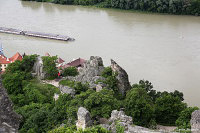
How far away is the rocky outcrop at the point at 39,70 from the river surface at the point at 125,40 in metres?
4.78

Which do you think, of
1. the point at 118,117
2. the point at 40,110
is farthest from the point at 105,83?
the point at 118,117

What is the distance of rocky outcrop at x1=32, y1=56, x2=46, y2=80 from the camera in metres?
18.5

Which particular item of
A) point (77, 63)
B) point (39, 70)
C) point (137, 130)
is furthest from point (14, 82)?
point (137, 130)

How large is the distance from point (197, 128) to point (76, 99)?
5.23 metres

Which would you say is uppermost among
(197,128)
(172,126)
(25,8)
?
(25,8)

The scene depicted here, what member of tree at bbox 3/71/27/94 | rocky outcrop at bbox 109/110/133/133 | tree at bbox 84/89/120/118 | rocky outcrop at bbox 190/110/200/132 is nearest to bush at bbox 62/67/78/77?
tree at bbox 3/71/27/94

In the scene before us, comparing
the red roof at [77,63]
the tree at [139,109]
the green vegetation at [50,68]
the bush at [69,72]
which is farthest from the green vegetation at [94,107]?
the red roof at [77,63]

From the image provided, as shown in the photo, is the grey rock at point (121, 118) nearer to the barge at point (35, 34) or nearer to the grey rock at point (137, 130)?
the grey rock at point (137, 130)

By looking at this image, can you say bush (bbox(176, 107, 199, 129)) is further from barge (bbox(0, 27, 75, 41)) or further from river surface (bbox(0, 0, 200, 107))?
barge (bbox(0, 27, 75, 41))

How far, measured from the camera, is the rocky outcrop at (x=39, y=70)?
18541 mm

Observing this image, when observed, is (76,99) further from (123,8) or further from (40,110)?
(123,8)

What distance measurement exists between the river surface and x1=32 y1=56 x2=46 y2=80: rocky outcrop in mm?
4777

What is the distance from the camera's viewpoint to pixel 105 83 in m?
15.4

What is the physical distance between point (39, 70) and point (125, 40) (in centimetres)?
1071
